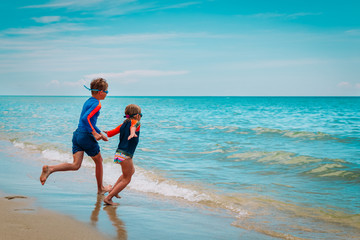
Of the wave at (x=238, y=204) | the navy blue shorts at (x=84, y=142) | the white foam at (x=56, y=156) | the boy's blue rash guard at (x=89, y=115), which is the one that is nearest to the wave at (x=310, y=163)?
the wave at (x=238, y=204)

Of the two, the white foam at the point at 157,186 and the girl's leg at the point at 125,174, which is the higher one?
the girl's leg at the point at 125,174

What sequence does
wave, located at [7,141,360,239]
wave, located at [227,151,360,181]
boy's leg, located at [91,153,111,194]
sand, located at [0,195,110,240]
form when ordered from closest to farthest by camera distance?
sand, located at [0,195,110,240]
wave, located at [7,141,360,239]
boy's leg, located at [91,153,111,194]
wave, located at [227,151,360,181]

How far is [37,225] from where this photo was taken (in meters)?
3.44

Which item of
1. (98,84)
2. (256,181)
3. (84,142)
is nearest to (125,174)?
(84,142)

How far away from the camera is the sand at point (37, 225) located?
3.16 m

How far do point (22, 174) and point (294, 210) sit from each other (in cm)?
527

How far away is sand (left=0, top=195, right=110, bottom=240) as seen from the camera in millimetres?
3156

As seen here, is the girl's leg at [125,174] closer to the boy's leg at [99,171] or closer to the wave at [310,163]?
the boy's leg at [99,171]

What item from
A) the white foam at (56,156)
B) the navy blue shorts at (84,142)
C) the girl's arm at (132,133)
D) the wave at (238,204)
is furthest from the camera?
the white foam at (56,156)

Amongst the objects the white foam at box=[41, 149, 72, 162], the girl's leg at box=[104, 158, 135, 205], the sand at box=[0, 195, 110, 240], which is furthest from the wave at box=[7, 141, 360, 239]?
the white foam at box=[41, 149, 72, 162]

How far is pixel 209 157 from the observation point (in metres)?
9.89

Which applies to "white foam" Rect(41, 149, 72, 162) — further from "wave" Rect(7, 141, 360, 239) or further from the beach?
the beach

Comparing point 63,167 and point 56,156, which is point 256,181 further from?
point 56,156

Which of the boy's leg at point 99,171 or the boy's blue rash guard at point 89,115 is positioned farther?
the boy's leg at point 99,171
